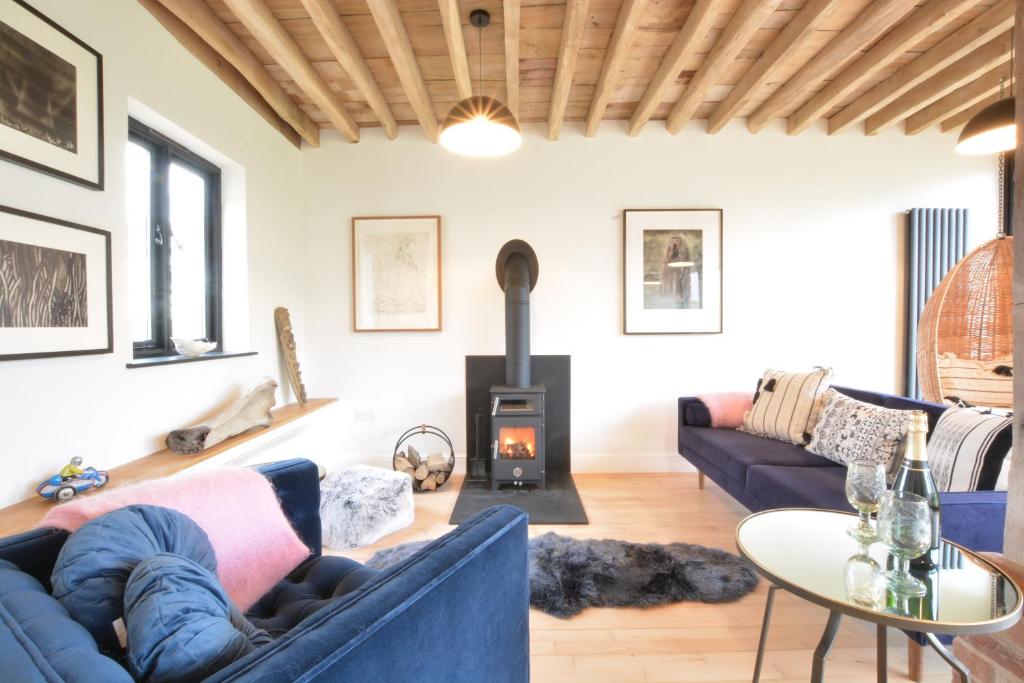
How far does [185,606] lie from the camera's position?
64 centimetres

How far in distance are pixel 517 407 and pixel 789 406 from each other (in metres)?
1.74

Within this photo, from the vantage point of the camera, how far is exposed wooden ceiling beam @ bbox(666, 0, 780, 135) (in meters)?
2.07

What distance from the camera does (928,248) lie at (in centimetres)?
335

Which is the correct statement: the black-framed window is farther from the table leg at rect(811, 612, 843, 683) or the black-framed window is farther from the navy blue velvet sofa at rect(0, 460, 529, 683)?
the table leg at rect(811, 612, 843, 683)

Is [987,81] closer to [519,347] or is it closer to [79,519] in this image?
[519,347]

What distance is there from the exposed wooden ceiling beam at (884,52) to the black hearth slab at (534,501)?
123 inches

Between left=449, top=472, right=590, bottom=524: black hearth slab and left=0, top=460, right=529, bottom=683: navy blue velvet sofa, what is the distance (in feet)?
5.08

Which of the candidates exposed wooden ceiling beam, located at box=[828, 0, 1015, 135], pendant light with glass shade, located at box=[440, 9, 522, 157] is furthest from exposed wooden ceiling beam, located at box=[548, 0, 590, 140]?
exposed wooden ceiling beam, located at box=[828, 0, 1015, 135]

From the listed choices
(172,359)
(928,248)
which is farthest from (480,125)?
(928,248)

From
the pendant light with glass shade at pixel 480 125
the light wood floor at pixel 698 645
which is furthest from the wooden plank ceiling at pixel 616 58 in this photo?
the light wood floor at pixel 698 645

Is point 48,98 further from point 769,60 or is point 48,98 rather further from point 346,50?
point 769,60

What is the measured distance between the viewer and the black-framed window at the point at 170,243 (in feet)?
7.10

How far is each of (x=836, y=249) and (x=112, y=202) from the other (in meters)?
4.55

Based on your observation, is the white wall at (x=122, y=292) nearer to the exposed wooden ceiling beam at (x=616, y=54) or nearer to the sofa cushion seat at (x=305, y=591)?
the sofa cushion seat at (x=305, y=591)
